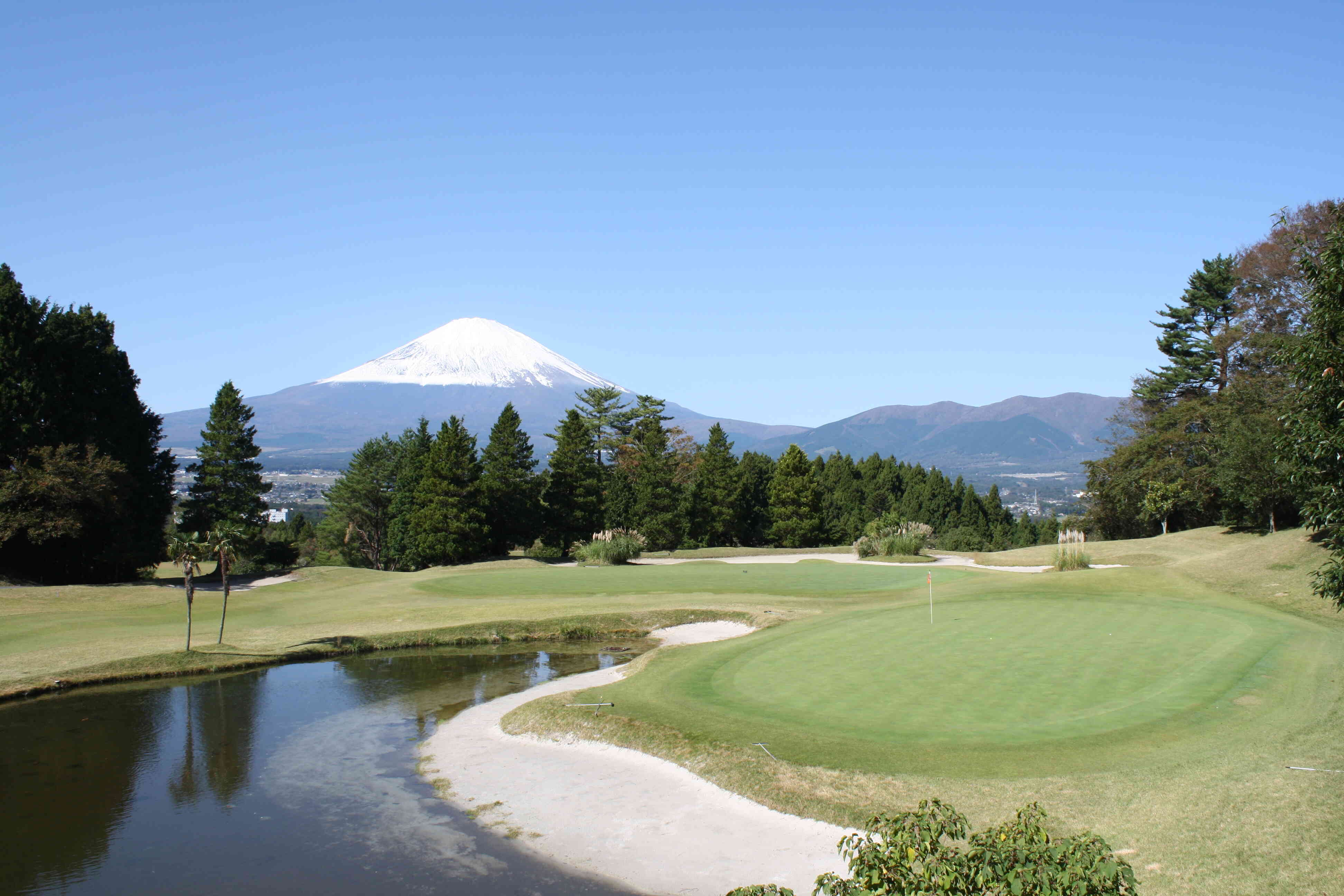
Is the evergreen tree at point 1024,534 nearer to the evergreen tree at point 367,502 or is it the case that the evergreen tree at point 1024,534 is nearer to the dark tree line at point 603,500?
the dark tree line at point 603,500

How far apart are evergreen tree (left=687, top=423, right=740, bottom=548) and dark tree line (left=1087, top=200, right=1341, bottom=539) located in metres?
23.6

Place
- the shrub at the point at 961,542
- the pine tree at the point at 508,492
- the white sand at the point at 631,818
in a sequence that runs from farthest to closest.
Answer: the shrub at the point at 961,542
the pine tree at the point at 508,492
the white sand at the point at 631,818

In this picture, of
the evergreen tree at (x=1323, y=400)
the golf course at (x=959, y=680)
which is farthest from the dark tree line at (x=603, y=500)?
the evergreen tree at (x=1323, y=400)

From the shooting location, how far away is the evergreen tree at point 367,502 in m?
63.9

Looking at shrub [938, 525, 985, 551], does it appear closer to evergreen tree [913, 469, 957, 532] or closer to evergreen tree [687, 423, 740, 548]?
evergreen tree [913, 469, 957, 532]

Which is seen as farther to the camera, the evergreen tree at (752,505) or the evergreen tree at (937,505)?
the evergreen tree at (937,505)

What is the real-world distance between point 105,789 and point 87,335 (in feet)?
114

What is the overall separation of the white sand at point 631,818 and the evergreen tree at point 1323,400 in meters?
6.00

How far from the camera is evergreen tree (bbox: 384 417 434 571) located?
171 ft

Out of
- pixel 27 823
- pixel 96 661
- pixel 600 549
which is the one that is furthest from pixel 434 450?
pixel 27 823

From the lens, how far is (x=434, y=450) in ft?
158

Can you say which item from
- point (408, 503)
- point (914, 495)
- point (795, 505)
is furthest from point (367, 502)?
point (914, 495)

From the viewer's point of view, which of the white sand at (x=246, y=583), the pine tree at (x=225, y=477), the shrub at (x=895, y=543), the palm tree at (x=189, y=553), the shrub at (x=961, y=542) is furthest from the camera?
the shrub at (x=961, y=542)

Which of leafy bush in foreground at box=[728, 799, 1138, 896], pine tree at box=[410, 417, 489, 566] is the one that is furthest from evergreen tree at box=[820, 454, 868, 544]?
leafy bush in foreground at box=[728, 799, 1138, 896]
